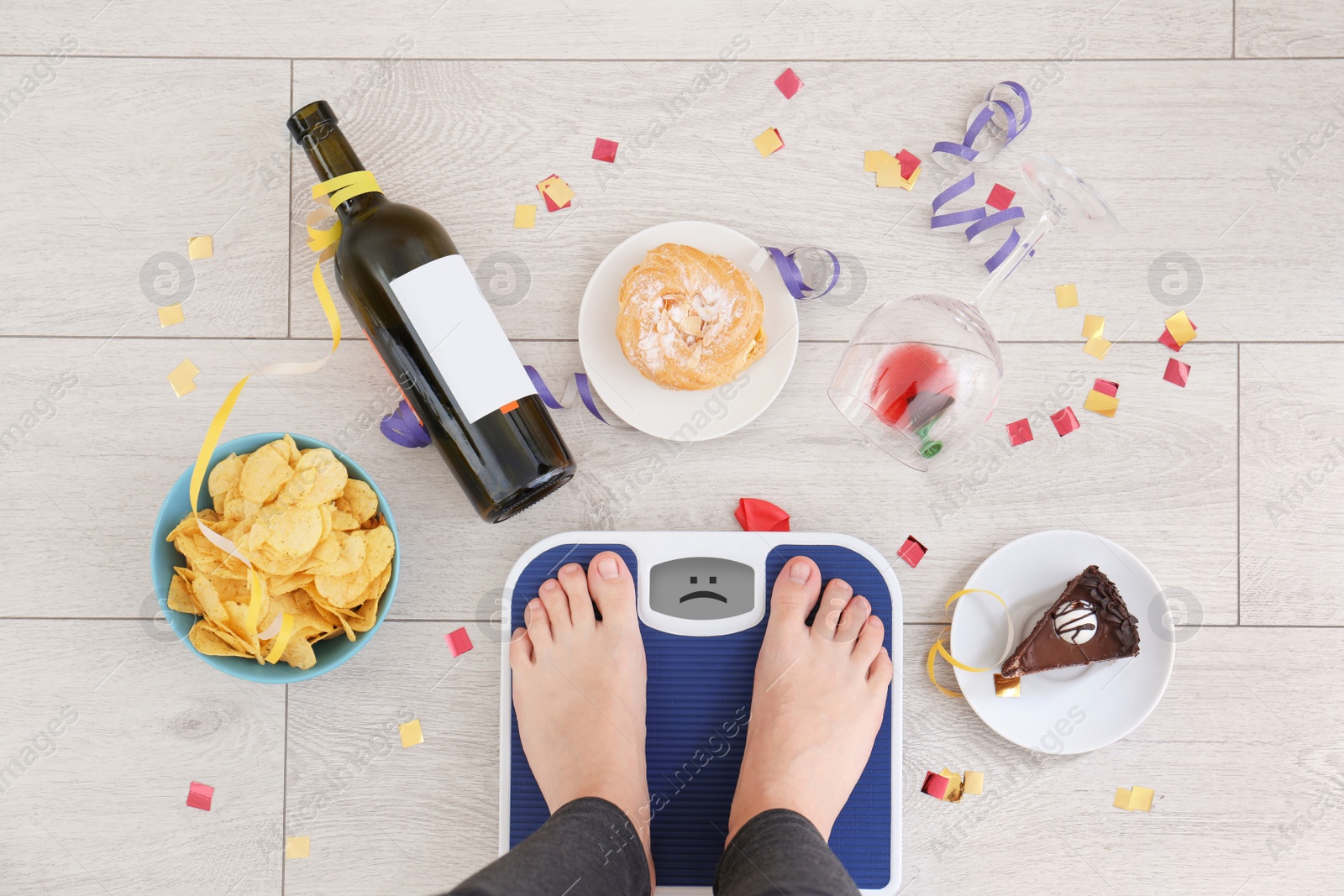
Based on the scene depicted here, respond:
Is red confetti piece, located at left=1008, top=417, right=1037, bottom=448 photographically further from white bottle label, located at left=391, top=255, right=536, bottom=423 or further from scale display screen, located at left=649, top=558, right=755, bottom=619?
white bottle label, located at left=391, top=255, right=536, bottom=423

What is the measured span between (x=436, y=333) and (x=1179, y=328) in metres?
0.76

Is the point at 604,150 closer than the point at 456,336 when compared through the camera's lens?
No

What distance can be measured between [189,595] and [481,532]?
0.91ft

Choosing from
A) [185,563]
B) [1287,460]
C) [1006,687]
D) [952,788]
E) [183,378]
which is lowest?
[952,788]

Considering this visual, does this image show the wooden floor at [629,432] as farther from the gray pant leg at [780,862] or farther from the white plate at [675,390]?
the gray pant leg at [780,862]

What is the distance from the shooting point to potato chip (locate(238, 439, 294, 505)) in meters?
0.79

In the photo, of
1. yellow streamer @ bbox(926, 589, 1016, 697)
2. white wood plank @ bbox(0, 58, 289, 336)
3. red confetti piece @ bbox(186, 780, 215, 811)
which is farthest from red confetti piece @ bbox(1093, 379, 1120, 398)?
red confetti piece @ bbox(186, 780, 215, 811)

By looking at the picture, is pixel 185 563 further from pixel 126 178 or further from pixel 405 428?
pixel 126 178

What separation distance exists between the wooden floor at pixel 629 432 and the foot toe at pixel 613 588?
0.05 metres

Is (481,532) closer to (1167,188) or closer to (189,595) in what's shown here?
(189,595)

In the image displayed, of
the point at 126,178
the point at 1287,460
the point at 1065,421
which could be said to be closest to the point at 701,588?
the point at 1065,421

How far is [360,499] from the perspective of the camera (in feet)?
2.69

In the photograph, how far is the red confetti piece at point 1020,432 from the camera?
0.90 m

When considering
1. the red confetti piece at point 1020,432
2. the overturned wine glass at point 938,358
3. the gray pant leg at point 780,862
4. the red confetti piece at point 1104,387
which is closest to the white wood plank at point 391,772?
the gray pant leg at point 780,862
